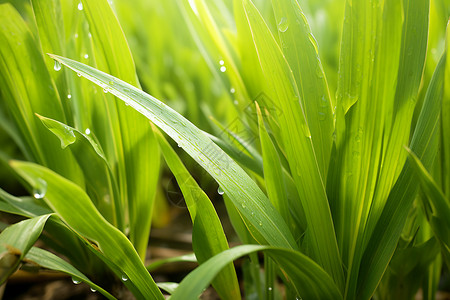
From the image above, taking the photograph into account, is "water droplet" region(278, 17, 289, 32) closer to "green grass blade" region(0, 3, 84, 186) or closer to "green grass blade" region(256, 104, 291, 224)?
"green grass blade" region(256, 104, 291, 224)

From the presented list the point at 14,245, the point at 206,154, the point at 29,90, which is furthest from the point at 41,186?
the point at 29,90

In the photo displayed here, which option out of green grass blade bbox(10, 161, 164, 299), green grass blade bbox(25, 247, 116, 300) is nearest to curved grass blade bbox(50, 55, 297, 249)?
green grass blade bbox(10, 161, 164, 299)

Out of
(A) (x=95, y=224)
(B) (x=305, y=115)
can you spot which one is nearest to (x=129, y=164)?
(A) (x=95, y=224)

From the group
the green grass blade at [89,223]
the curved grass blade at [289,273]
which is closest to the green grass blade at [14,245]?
the green grass blade at [89,223]

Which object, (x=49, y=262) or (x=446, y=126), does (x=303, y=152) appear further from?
(x=49, y=262)

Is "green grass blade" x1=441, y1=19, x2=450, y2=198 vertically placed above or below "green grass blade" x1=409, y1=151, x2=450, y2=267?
above

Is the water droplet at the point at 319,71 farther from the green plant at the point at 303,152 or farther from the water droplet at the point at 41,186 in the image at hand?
the water droplet at the point at 41,186
